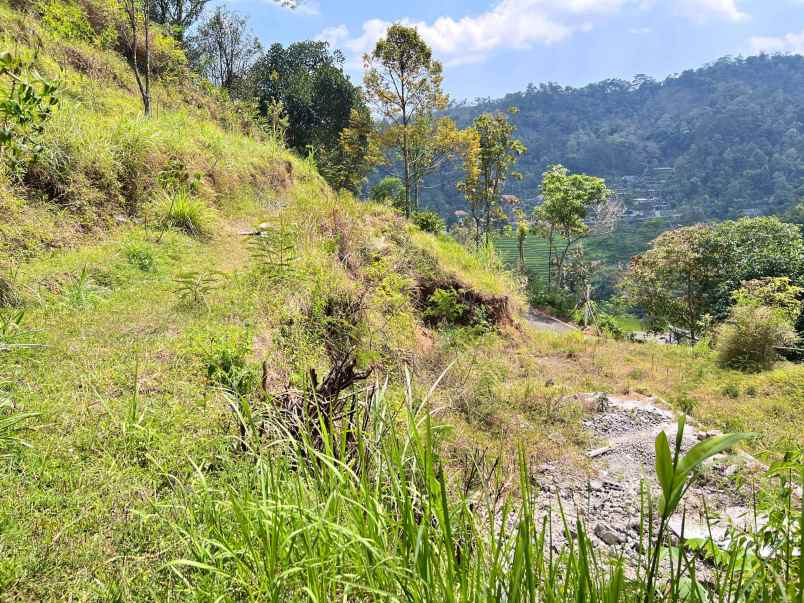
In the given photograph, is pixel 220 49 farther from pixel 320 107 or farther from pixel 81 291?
pixel 81 291

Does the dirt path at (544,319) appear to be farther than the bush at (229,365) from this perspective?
Yes

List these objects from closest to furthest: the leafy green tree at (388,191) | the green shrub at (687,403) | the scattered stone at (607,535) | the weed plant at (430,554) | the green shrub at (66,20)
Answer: the weed plant at (430,554) < the scattered stone at (607,535) < the green shrub at (687,403) < the green shrub at (66,20) < the leafy green tree at (388,191)

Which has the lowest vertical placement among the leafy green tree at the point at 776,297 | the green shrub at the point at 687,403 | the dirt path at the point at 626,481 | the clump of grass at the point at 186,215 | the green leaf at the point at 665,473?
the green shrub at the point at 687,403

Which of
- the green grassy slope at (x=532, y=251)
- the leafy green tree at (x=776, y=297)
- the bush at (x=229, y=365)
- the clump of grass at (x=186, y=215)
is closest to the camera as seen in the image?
the bush at (x=229, y=365)

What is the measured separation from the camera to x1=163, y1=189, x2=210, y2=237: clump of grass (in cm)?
588

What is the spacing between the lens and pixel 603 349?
33.0 ft

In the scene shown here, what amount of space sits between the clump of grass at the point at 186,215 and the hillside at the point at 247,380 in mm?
31

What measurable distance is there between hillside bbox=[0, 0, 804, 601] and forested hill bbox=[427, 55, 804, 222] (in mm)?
60124

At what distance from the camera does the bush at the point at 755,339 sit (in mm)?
9000

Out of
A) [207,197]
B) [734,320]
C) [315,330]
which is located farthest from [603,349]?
[207,197]

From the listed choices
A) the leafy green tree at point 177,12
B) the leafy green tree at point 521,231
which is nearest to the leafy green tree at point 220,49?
the leafy green tree at point 177,12

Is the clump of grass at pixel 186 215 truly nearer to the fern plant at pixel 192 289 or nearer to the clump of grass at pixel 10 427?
the fern plant at pixel 192 289

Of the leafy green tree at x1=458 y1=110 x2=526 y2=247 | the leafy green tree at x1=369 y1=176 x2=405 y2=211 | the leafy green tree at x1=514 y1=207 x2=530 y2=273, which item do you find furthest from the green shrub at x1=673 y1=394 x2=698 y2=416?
the leafy green tree at x1=514 y1=207 x2=530 y2=273

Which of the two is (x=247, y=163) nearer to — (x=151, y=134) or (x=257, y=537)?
(x=151, y=134)
